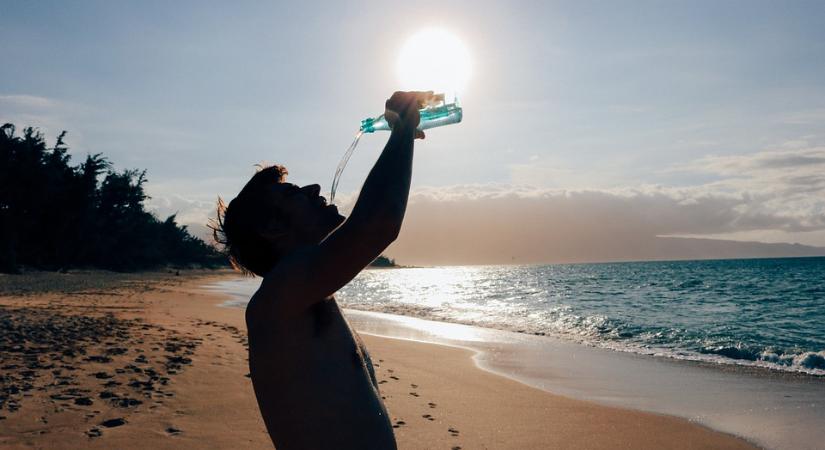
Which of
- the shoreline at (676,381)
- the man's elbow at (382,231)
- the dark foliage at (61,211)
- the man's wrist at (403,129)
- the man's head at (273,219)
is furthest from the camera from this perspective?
the dark foliage at (61,211)

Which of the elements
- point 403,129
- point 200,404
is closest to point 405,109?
point 403,129

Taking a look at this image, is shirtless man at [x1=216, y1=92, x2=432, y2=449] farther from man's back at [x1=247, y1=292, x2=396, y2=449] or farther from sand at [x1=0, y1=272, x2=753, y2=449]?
sand at [x1=0, y1=272, x2=753, y2=449]

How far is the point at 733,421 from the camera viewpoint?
24.0 ft

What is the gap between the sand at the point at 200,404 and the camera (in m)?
5.18

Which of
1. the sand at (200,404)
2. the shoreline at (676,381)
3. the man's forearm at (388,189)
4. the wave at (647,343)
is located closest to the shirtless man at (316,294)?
the man's forearm at (388,189)

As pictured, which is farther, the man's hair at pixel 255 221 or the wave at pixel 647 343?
the wave at pixel 647 343

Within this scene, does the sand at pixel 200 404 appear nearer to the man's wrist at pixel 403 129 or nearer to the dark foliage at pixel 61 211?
the man's wrist at pixel 403 129

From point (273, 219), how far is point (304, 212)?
0.09 meters

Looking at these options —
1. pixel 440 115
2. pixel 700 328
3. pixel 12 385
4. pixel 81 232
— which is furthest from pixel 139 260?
pixel 440 115

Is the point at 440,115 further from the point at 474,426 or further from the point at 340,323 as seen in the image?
the point at 474,426

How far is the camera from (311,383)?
1557mm

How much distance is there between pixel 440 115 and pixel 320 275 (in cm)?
243

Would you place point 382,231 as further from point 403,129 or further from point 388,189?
point 403,129

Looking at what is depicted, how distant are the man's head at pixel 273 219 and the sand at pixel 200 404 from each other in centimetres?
380
